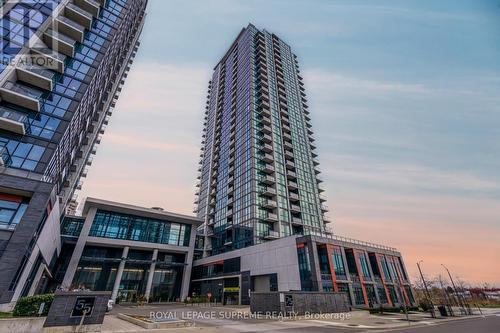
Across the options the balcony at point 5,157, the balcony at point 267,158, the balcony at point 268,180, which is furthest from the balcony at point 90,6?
the balcony at point 268,180

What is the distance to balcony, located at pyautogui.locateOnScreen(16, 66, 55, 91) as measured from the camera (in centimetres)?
Answer: 2534

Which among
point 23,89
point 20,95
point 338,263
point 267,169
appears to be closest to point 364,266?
point 338,263

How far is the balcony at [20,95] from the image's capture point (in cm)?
2373

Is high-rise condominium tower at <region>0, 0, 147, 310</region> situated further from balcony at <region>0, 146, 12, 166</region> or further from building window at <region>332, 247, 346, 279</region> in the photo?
building window at <region>332, 247, 346, 279</region>

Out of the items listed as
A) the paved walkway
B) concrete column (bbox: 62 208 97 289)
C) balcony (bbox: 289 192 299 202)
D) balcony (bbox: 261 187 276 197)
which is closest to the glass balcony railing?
the paved walkway

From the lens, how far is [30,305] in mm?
14000

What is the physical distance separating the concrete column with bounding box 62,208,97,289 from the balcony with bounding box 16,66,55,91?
1160 inches

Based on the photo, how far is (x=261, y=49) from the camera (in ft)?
274

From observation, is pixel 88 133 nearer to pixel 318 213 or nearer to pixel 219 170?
pixel 219 170

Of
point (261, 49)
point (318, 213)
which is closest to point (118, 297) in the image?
point (318, 213)

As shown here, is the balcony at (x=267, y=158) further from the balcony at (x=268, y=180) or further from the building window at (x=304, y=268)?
the building window at (x=304, y=268)

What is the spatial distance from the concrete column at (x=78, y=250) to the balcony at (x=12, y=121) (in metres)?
29.4

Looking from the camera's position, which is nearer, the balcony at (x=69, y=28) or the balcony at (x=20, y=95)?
the balcony at (x=20, y=95)

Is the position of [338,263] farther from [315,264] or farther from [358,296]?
[358,296]
